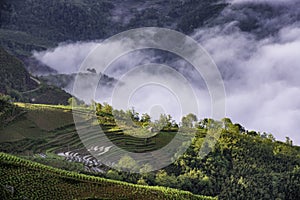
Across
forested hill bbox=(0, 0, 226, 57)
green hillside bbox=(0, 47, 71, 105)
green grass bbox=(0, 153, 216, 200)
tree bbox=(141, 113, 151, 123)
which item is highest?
forested hill bbox=(0, 0, 226, 57)

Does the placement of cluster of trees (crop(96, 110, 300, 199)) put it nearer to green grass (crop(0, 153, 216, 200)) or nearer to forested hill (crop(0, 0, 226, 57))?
green grass (crop(0, 153, 216, 200))

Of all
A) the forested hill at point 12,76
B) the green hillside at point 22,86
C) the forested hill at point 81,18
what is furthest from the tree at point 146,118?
the forested hill at point 81,18

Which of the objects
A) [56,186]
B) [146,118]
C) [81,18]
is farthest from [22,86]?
[81,18]

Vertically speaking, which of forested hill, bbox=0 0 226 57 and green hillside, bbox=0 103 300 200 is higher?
forested hill, bbox=0 0 226 57

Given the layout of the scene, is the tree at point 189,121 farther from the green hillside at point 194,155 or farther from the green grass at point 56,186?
the green grass at point 56,186

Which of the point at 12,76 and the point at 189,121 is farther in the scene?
the point at 12,76

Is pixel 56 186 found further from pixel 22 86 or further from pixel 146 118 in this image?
pixel 22 86

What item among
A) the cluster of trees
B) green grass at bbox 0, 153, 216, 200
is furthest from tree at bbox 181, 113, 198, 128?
green grass at bbox 0, 153, 216, 200

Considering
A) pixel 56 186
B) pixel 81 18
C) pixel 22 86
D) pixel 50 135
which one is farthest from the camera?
pixel 81 18
